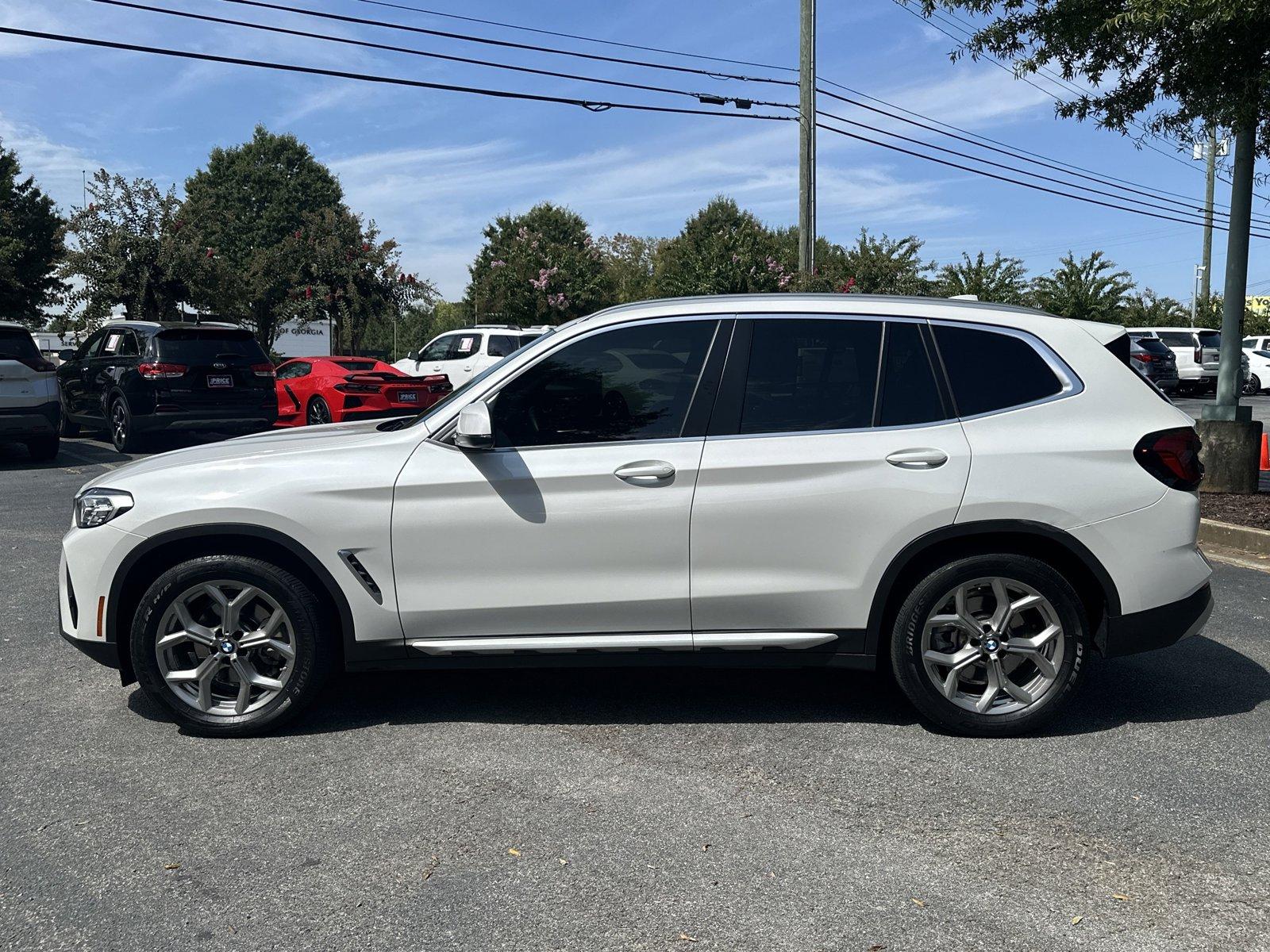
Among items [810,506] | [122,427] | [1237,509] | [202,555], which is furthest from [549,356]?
[122,427]

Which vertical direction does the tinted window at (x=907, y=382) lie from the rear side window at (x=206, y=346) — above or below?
below

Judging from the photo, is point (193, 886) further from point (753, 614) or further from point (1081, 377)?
point (1081, 377)


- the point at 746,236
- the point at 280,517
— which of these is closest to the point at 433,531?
the point at 280,517

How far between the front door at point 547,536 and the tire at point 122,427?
42.1 feet

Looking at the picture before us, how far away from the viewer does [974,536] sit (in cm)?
455

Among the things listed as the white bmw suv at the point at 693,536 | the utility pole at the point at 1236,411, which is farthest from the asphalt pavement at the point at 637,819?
the utility pole at the point at 1236,411

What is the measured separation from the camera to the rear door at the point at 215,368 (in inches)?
617

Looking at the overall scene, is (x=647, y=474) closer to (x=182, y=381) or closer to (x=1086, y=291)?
(x=182, y=381)

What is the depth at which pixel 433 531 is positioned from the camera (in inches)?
176

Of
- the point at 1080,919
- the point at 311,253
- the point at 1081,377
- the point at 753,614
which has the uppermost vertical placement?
the point at 311,253

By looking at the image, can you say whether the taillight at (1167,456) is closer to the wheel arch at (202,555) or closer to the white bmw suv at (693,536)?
the white bmw suv at (693,536)

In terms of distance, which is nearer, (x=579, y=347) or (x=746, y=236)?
(x=579, y=347)

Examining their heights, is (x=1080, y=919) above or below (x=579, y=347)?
below

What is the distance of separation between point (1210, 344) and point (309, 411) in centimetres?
2501
